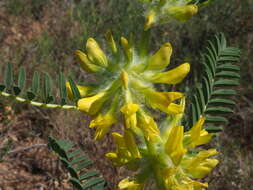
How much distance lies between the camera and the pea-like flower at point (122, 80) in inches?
47.0

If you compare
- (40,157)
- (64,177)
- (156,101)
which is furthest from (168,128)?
(40,157)

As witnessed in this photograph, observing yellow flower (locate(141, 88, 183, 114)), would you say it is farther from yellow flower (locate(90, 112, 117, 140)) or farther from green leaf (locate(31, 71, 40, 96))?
green leaf (locate(31, 71, 40, 96))

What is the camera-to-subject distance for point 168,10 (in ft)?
3.79

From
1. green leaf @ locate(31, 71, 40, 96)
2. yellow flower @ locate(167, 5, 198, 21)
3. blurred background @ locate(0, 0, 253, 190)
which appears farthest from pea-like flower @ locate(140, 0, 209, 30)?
→ blurred background @ locate(0, 0, 253, 190)

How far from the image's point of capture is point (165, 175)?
1.20 m

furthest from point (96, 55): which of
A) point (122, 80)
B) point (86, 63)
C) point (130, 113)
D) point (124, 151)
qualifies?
point (124, 151)

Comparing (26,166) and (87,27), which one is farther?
(87,27)

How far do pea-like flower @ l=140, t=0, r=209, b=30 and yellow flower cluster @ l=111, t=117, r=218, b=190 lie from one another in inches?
15.5

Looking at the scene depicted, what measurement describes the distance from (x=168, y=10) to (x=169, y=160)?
0.55 metres

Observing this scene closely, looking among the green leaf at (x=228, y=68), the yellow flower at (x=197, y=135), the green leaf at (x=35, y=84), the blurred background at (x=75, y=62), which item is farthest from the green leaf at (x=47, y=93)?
the blurred background at (x=75, y=62)

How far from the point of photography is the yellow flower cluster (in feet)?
3.96

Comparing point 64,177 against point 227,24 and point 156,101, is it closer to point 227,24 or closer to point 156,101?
point 156,101

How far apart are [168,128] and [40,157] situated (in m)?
2.63

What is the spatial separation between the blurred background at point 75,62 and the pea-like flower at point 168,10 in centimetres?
169
